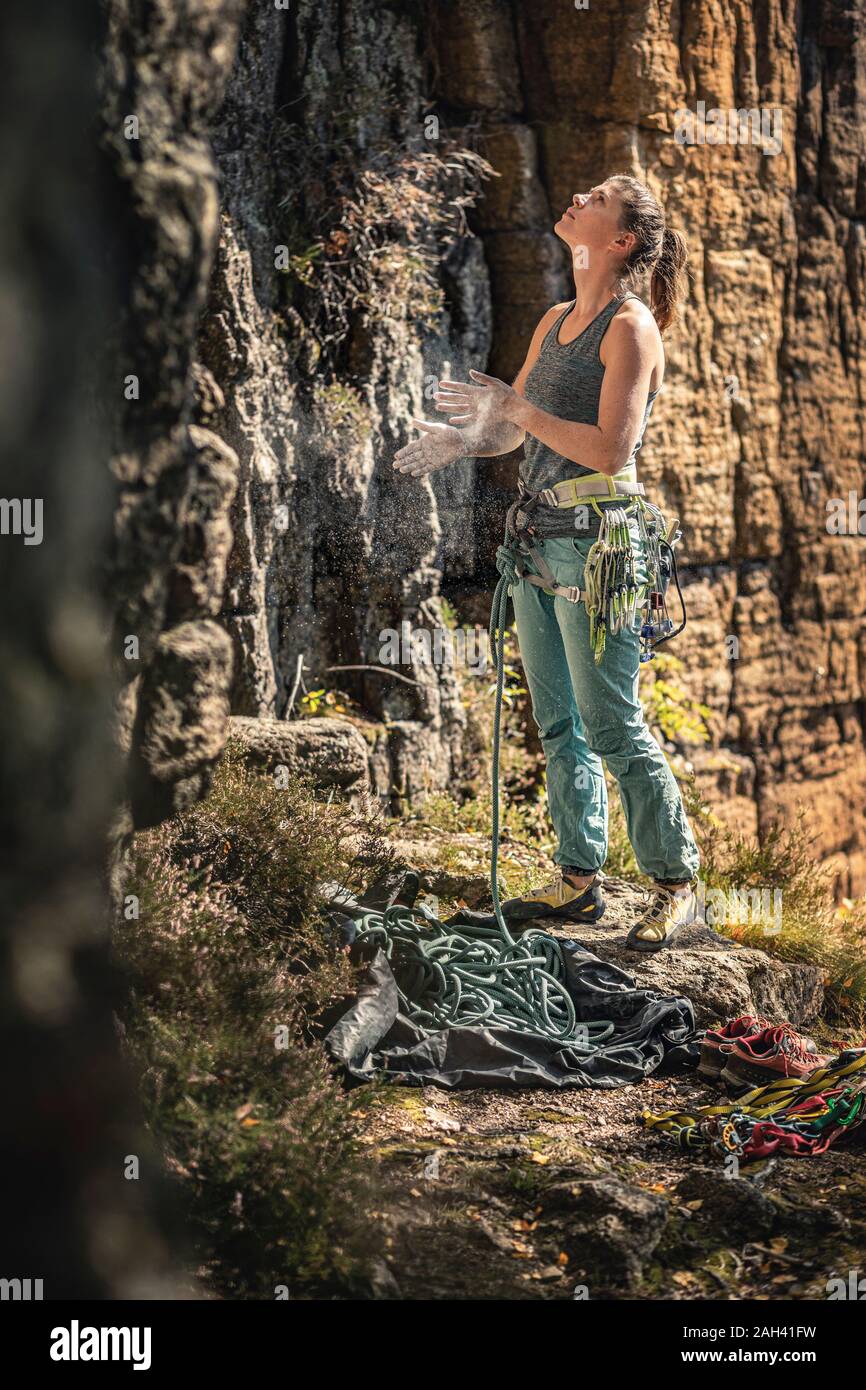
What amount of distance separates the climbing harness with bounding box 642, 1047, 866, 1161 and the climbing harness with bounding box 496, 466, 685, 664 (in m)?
1.29

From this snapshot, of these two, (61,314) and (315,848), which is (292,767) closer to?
(315,848)

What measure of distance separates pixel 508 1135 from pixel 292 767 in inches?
81.0

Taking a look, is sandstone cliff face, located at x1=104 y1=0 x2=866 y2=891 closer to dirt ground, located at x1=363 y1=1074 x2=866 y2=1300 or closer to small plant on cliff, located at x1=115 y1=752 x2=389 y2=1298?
small plant on cliff, located at x1=115 y1=752 x2=389 y2=1298

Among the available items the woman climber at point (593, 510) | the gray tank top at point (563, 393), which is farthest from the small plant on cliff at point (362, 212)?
the gray tank top at point (563, 393)

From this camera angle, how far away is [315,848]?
4148mm

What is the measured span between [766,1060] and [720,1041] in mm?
168

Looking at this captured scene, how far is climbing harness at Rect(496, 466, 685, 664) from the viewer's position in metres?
3.99

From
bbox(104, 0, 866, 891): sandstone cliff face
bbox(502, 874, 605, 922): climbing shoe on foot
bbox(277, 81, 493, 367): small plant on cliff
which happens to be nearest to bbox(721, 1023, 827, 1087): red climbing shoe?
bbox(502, 874, 605, 922): climbing shoe on foot

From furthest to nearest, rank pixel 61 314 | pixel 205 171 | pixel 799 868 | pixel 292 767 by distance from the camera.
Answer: pixel 799 868, pixel 292 767, pixel 205 171, pixel 61 314

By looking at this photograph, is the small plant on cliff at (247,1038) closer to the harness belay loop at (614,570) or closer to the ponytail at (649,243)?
the harness belay loop at (614,570)

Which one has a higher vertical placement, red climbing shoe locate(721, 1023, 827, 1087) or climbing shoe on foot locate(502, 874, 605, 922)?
climbing shoe on foot locate(502, 874, 605, 922)

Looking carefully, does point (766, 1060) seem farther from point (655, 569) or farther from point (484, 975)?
point (655, 569)

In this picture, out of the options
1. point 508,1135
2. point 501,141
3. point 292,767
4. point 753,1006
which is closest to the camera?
point 508,1135
